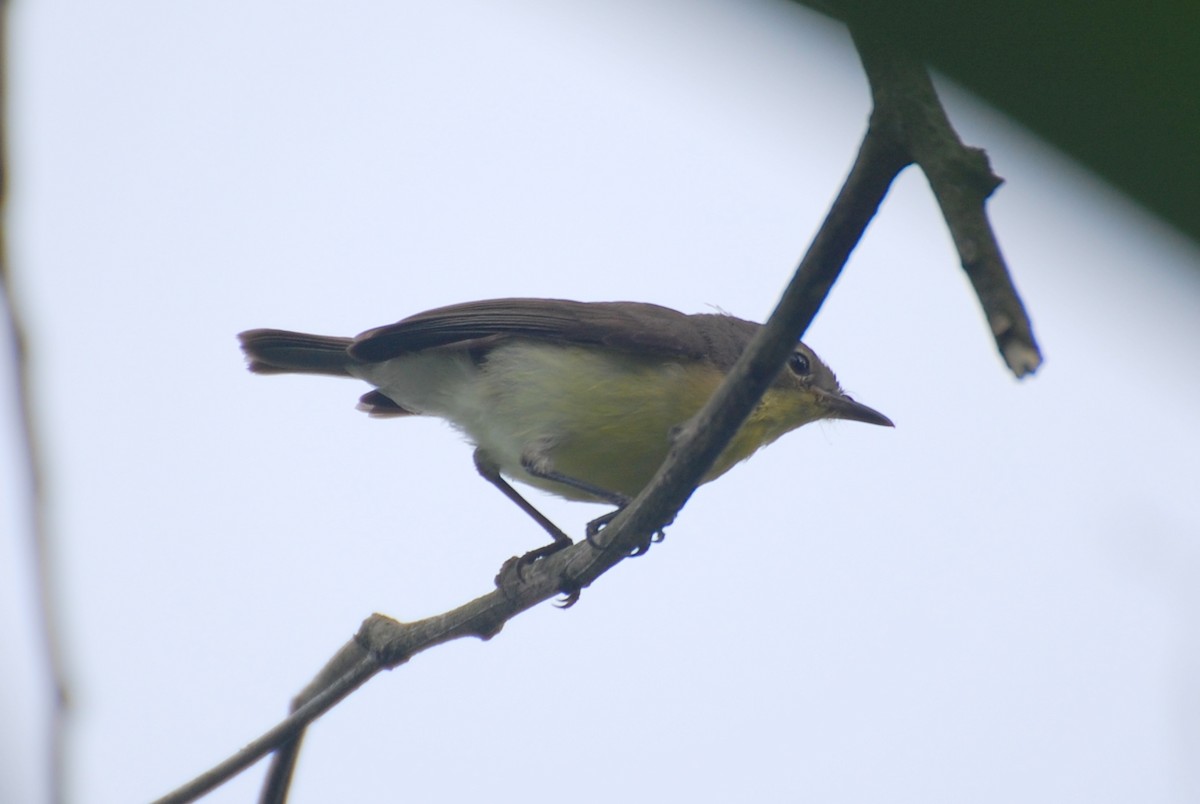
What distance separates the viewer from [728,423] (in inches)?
123

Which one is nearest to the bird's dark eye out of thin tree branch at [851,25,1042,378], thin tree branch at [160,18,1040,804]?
thin tree branch at [160,18,1040,804]

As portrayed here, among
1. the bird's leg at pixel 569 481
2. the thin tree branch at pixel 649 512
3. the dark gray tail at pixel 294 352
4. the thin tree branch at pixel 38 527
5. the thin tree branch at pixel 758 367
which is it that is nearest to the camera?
the thin tree branch at pixel 38 527

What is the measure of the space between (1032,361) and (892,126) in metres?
0.72

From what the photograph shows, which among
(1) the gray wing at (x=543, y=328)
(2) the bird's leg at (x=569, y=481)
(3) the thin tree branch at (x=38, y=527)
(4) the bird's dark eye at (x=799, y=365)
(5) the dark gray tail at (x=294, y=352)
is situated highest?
(4) the bird's dark eye at (x=799, y=365)

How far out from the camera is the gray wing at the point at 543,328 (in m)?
6.02

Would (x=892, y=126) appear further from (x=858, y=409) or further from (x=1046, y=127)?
(x=858, y=409)

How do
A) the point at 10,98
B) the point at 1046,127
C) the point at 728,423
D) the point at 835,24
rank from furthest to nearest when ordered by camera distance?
1. the point at 728,423
2. the point at 10,98
3. the point at 835,24
4. the point at 1046,127

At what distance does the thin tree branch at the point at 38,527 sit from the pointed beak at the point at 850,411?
525 centimetres

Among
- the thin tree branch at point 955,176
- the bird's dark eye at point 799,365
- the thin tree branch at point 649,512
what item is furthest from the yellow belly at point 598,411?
the thin tree branch at point 955,176

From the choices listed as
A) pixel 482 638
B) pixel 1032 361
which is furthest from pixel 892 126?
pixel 482 638

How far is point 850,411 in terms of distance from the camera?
6656mm

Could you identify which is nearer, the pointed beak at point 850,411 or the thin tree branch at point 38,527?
the thin tree branch at point 38,527

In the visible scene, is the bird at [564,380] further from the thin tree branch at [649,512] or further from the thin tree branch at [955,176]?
the thin tree branch at [955,176]

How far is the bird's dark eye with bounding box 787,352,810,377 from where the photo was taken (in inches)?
249
